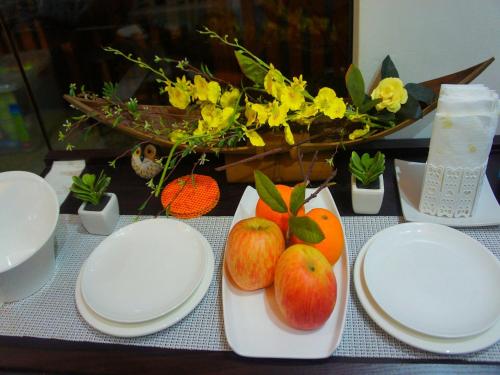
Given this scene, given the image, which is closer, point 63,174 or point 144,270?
point 144,270

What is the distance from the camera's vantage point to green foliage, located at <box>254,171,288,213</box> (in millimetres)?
532

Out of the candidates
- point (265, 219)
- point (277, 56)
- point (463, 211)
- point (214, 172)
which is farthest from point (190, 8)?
point (463, 211)

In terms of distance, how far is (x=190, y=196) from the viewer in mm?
713

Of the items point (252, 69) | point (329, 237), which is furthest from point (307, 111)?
point (329, 237)

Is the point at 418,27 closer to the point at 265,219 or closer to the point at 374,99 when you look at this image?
the point at 374,99

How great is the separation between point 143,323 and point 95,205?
23 centimetres

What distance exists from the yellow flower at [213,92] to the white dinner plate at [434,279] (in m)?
0.33

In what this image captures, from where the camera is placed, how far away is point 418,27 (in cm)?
70

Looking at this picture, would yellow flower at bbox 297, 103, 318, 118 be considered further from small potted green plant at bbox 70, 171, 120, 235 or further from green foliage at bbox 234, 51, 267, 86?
small potted green plant at bbox 70, 171, 120, 235

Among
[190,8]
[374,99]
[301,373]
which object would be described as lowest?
[301,373]

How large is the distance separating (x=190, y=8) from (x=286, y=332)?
63 centimetres

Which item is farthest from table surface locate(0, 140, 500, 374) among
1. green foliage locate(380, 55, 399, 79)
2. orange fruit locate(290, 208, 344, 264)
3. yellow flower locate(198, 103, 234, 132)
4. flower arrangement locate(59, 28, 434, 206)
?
green foliage locate(380, 55, 399, 79)

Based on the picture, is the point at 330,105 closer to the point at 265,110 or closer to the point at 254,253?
the point at 265,110

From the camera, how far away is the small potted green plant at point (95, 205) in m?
0.64
